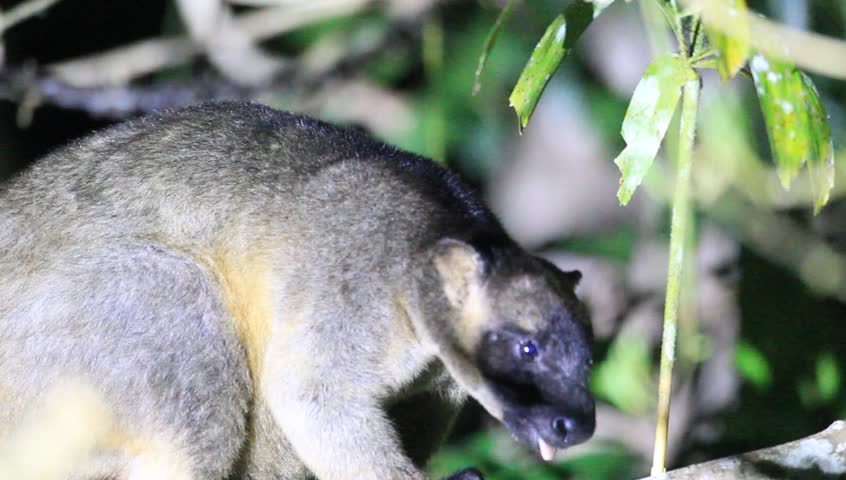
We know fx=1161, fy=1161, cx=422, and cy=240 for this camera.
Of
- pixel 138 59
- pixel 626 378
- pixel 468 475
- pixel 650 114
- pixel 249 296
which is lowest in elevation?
pixel 626 378

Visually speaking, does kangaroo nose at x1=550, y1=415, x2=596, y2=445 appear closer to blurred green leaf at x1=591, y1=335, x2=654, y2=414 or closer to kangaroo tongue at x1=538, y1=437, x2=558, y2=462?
kangaroo tongue at x1=538, y1=437, x2=558, y2=462

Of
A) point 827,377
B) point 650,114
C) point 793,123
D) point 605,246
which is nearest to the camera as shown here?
point 793,123

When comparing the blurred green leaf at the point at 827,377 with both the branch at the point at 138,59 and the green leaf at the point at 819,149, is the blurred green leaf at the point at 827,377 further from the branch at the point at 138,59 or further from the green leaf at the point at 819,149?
the branch at the point at 138,59

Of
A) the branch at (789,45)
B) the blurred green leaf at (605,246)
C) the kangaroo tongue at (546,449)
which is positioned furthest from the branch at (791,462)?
the blurred green leaf at (605,246)

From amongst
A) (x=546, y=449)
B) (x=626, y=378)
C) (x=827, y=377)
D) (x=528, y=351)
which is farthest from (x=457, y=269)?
(x=827, y=377)

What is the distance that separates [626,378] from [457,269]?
2385mm

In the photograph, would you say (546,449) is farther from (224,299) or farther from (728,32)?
(728,32)

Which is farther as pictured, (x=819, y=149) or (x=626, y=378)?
(x=626, y=378)

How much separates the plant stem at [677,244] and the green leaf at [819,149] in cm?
32

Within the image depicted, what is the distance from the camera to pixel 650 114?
3252 millimetres

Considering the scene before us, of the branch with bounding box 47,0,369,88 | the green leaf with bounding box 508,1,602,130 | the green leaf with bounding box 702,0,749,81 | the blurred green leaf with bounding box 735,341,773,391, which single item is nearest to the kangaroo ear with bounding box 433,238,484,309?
the green leaf with bounding box 508,1,602,130

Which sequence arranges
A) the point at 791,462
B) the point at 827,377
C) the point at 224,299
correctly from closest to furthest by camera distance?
the point at 791,462 → the point at 224,299 → the point at 827,377

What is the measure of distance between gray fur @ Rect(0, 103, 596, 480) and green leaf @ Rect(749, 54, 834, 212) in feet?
3.64

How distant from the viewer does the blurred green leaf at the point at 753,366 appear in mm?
6059
